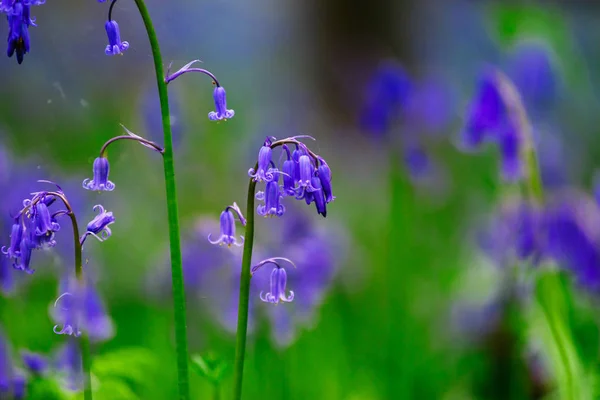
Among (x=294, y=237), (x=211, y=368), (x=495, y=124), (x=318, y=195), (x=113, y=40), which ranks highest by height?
(x=495, y=124)

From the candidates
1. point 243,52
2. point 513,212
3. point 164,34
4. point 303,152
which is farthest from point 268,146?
point 243,52

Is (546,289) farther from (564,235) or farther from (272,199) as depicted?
(272,199)

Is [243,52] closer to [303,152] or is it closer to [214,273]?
[214,273]

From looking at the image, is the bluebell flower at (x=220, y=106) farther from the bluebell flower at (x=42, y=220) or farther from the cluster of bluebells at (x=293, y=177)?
the bluebell flower at (x=42, y=220)

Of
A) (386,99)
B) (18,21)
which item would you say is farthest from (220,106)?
(386,99)

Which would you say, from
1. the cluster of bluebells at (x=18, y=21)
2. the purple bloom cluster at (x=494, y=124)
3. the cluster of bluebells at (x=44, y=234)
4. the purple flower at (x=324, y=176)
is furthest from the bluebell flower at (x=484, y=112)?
the cluster of bluebells at (x=18, y=21)
